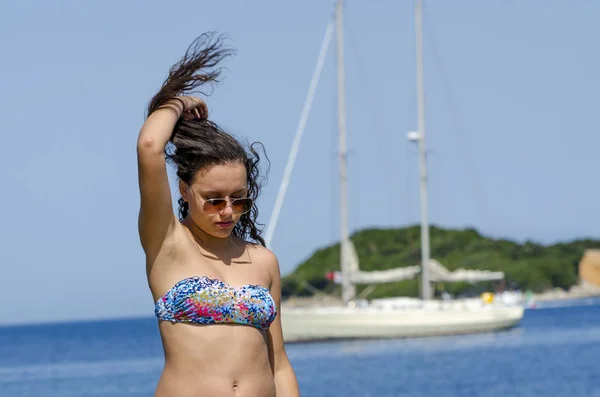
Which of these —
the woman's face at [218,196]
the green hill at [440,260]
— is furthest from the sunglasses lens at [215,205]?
the green hill at [440,260]

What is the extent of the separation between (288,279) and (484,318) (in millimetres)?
53295

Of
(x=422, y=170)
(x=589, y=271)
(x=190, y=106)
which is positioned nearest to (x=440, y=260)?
(x=589, y=271)

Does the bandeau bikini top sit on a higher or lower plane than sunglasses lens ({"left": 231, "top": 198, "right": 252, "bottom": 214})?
lower

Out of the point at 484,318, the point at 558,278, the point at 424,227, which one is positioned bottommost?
the point at 558,278

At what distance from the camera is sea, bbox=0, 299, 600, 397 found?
24906 millimetres

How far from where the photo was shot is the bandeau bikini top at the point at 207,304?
11.2 feet

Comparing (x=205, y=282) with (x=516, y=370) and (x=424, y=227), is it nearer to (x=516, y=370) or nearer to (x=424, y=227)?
(x=516, y=370)

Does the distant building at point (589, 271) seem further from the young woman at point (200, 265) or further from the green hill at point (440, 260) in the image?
the young woman at point (200, 265)

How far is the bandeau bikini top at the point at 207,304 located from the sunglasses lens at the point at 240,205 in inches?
8.1

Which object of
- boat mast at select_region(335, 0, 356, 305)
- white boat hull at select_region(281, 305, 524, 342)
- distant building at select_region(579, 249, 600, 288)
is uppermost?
boat mast at select_region(335, 0, 356, 305)

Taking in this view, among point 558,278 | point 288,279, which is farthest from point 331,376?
point 558,278

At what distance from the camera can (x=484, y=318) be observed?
44.5 meters

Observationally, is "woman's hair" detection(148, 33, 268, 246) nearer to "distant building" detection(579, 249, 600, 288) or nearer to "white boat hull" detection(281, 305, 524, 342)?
"white boat hull" detection(281, 305, 524, 342)

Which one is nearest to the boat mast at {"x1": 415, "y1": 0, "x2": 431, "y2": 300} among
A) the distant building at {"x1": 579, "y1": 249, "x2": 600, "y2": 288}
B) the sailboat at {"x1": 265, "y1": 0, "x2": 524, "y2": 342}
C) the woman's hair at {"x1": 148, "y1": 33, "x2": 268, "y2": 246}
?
the sailboat at {"x1": 265, "y1": 0, "x2": 524, "y2": 342}
